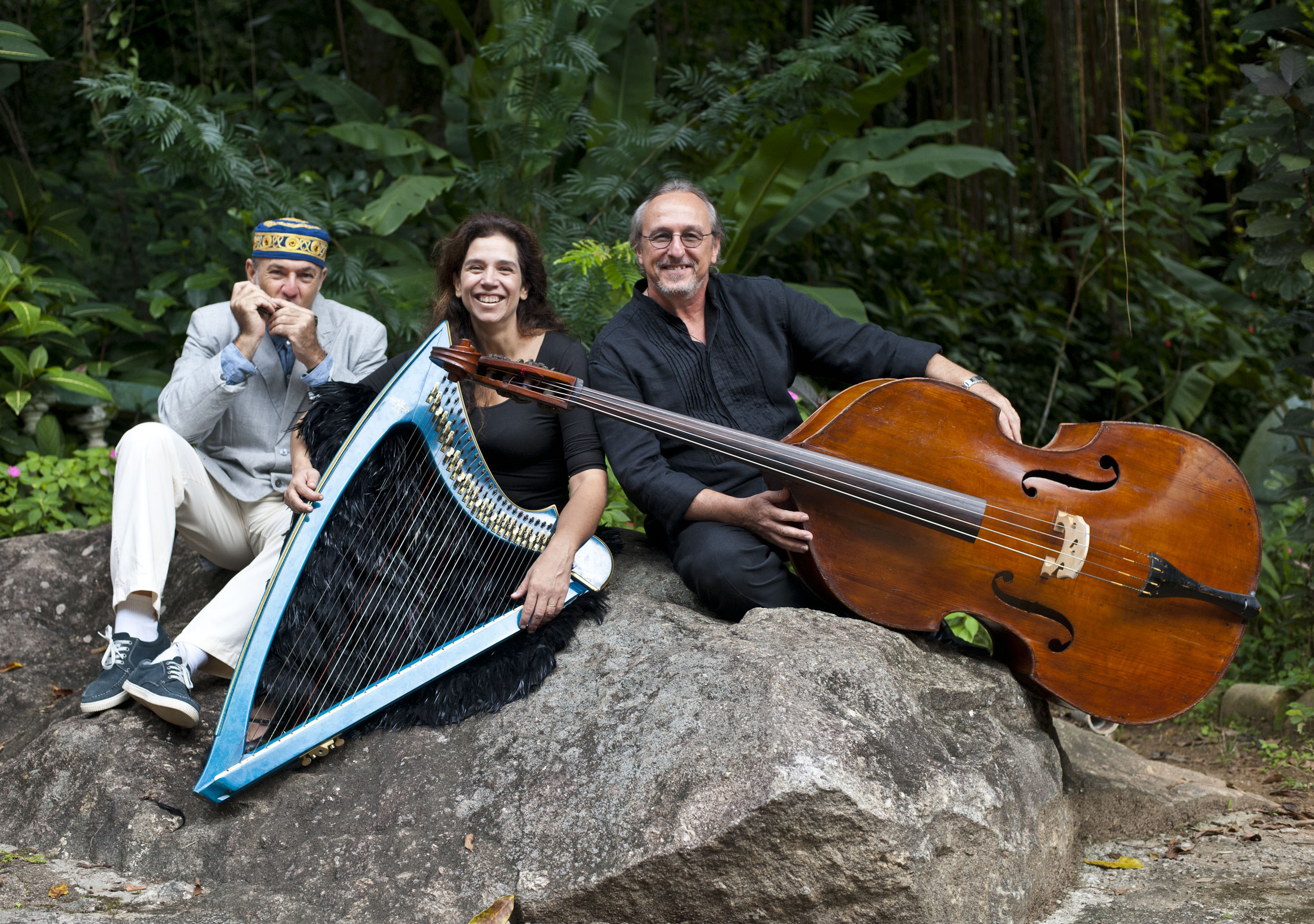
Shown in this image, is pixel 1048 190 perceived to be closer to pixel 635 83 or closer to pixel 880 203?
pixel 880 203

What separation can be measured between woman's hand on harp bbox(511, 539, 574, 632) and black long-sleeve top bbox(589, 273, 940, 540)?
249mm

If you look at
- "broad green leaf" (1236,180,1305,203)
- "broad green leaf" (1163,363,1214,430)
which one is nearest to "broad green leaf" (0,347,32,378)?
"broad green leaf" (1236,180,1305,203)

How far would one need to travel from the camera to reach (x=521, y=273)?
2850 mm

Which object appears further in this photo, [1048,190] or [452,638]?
[1048,190]

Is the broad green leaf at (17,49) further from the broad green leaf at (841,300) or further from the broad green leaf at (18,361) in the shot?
the broad green leaf at (841,300)

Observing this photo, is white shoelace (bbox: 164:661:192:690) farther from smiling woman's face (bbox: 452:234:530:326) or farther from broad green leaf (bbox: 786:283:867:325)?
broad green leaf (bbox: 786:283:867:325)

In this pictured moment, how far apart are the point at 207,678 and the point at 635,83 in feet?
12.2

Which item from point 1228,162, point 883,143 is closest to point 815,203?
point 883,143

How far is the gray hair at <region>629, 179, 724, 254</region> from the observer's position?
2.91 meters

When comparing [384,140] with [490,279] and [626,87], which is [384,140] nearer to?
[626,87]

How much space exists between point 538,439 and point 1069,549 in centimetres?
133

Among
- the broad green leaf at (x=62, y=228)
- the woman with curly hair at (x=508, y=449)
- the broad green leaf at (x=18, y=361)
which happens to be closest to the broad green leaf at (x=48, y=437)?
the broad green leaf at (x=18, y=361)

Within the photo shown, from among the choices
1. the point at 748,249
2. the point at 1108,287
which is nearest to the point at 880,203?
the point at 1108,287

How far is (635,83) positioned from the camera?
5.34m
